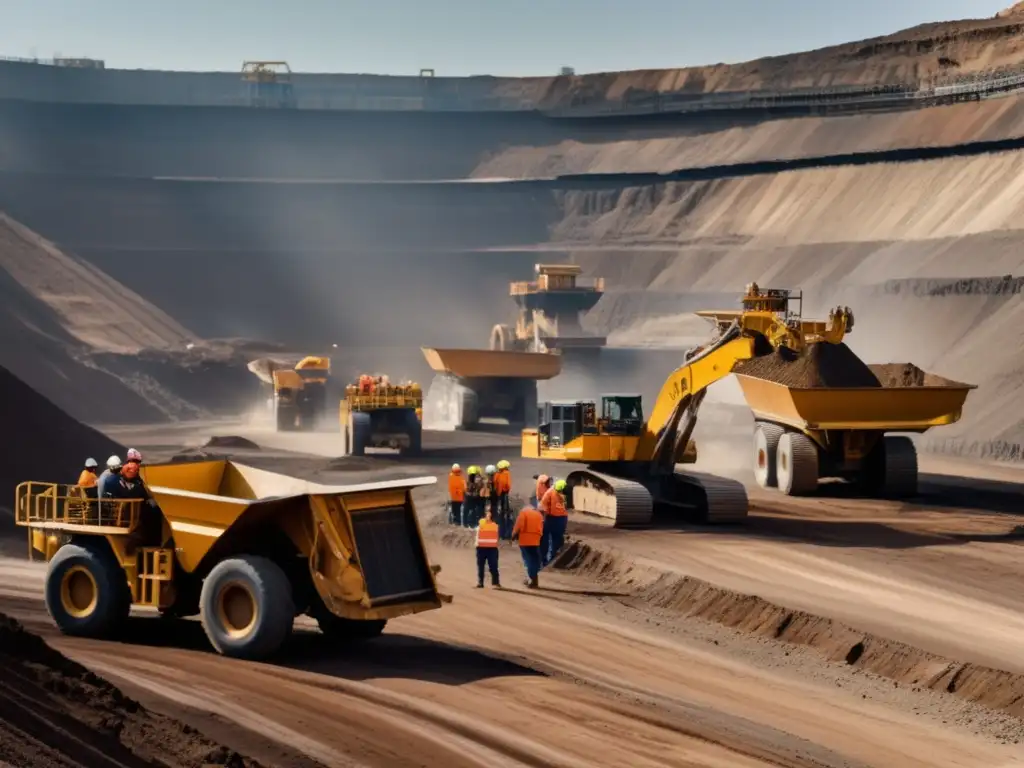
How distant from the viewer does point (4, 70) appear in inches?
3841

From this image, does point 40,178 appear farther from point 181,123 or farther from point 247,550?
point 247,550

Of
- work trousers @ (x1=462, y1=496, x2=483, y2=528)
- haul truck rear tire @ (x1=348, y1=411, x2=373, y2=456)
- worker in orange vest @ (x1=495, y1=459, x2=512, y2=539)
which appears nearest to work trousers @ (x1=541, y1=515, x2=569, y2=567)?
worker in orange vest @ (x1=495, y1=459, x2=512, y2=539)

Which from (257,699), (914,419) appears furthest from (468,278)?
(257,699)

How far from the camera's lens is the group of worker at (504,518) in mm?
18797

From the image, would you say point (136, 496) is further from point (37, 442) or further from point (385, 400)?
point (385, 400)

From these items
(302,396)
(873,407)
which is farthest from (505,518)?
(302,396)

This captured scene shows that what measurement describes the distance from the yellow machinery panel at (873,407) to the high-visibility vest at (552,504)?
330 inches

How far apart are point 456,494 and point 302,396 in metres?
24.5

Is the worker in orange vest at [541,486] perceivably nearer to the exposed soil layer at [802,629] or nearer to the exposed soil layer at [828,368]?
the exposed soil layer at [802,629]

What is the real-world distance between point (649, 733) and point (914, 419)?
17.4 meters

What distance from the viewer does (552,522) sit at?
67.6 ft

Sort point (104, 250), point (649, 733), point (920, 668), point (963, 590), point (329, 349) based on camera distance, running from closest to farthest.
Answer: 1. point (649, 733)
2. point (920, 668)
3. point (963, 590)
4. point (329, 349)
5. point (104, 250)

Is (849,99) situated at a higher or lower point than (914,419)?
higher

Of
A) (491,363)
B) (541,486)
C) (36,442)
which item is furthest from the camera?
(491,363)
